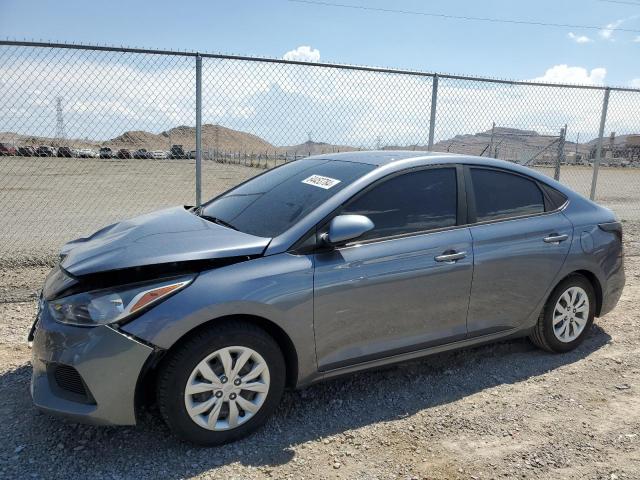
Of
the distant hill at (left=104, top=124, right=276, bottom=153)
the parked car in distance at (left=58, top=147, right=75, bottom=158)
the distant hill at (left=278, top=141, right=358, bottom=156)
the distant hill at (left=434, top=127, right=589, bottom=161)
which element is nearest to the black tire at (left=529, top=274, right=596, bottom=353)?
the distant hill at (left=278, top=141, right=358, bottom=156)

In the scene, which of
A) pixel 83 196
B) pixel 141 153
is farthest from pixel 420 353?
pixel 83 196

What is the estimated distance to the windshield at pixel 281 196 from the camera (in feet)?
10.7

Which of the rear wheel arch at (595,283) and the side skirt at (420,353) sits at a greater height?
the rear wheel arch at (595,283)

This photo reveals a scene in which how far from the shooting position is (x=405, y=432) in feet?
10.1

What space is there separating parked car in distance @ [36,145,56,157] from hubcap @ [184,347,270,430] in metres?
4.67

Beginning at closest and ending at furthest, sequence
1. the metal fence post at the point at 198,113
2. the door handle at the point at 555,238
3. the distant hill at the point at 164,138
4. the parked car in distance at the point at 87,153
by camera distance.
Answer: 1. the door handle at the point at 555,238
2. the metal fence post at the point at 198,113
3. the distant hill at the point at 164,138
4. the parked car in distance at the point at 87,153

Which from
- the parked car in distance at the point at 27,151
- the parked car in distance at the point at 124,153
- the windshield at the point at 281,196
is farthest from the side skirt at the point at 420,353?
the parked car in distance at the point at 124,153

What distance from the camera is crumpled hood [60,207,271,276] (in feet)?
9.14

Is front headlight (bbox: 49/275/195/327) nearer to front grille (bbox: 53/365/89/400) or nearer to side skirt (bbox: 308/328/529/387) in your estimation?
front grille (bbox: 53/365/89/400)

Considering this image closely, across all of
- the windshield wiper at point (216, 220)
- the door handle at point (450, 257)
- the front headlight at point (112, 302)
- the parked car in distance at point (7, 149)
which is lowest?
the front headlight at point (112, 302)

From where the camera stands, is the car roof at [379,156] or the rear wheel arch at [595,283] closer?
the car roof at [379,156]

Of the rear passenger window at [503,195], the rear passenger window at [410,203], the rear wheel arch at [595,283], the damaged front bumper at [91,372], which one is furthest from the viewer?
the rear wheel arch at [595,283]

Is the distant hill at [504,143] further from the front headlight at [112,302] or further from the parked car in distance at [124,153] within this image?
the front headlight at [112,302]

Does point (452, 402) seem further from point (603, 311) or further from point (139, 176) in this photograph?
point (139, 176)
